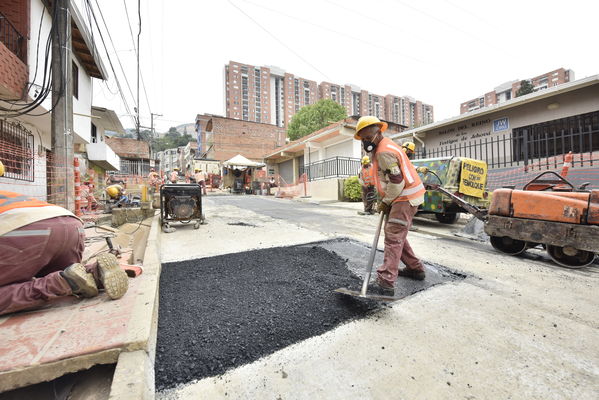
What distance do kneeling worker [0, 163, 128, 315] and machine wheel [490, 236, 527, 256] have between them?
4.95 metres

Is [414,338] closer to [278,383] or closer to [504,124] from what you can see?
[278,383]

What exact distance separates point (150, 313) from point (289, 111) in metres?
78.9

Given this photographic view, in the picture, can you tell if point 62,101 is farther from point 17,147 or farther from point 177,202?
point 17,147

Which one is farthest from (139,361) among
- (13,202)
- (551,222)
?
→ (551,222)

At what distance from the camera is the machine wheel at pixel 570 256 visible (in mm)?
3130

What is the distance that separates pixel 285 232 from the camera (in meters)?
5.20

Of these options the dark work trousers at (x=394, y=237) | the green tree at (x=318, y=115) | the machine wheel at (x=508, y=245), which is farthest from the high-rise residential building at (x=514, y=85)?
the dark work trousers at (x=394, y=237)

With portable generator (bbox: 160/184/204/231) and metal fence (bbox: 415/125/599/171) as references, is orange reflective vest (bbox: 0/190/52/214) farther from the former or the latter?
metal fence (bbox: 415/125/599/171)

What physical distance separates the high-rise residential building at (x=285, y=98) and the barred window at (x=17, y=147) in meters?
65.5

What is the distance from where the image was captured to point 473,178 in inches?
224

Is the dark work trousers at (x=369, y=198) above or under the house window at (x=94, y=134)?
under

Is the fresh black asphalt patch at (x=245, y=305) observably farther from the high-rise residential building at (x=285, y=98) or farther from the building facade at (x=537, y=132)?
the high-rise residential building at (x=285, y=98)

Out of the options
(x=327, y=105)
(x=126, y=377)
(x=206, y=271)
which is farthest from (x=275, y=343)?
(x=327, y=105)

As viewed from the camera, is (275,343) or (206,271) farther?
(206,271)
